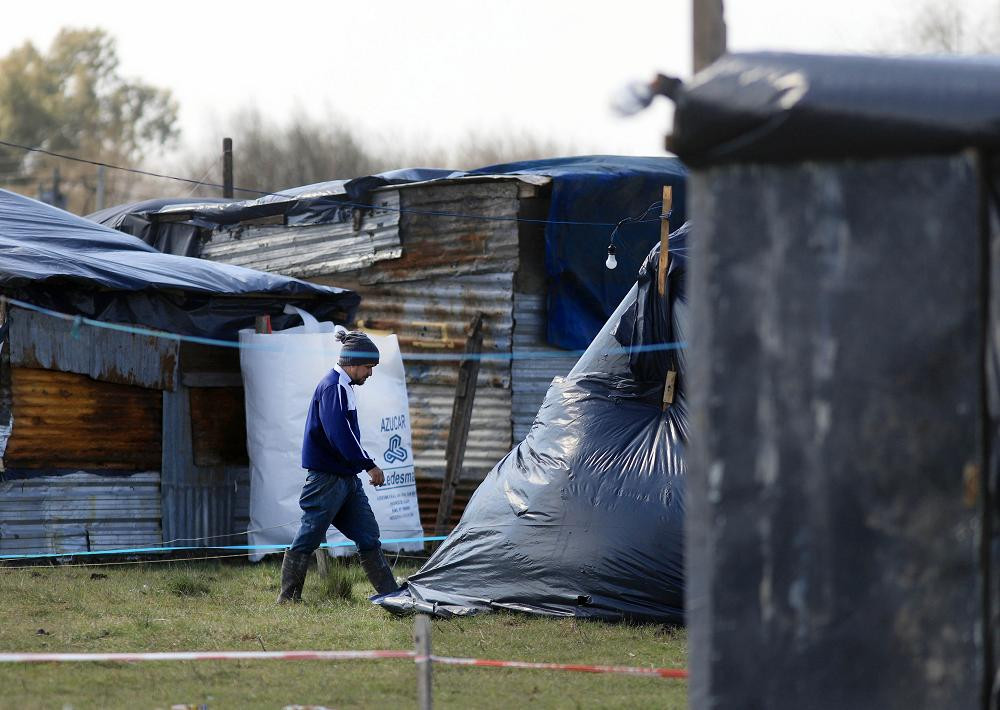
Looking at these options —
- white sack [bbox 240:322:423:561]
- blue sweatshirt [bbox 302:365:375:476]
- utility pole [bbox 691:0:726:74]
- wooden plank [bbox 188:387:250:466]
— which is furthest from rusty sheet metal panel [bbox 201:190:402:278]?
utility pole [bbox 691:0:726:74]

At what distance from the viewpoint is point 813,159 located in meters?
2.97

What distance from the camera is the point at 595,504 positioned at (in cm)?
741

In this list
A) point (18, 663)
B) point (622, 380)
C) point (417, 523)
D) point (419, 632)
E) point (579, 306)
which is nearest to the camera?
point (419, 632)

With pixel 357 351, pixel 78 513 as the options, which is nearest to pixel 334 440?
pixel 357 351

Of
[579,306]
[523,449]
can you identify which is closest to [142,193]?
[579,306]

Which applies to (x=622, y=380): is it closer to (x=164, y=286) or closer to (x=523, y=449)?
(x=523, y=449)

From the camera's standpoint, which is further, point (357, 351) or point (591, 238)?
point (591, 238)

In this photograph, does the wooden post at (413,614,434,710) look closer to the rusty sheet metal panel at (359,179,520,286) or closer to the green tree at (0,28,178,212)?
the rusty sheet metal panel at (359,179,520,286)

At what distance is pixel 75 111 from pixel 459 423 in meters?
40.1

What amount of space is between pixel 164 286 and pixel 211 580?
2.38 meters

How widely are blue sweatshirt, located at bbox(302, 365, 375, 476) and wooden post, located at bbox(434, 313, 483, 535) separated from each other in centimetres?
353

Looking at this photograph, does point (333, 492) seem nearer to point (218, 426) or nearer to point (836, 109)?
point (218, 426)

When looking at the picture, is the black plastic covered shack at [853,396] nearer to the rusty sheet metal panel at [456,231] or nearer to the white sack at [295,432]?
the white sack at [295,432]

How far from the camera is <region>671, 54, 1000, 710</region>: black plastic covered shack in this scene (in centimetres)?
291
